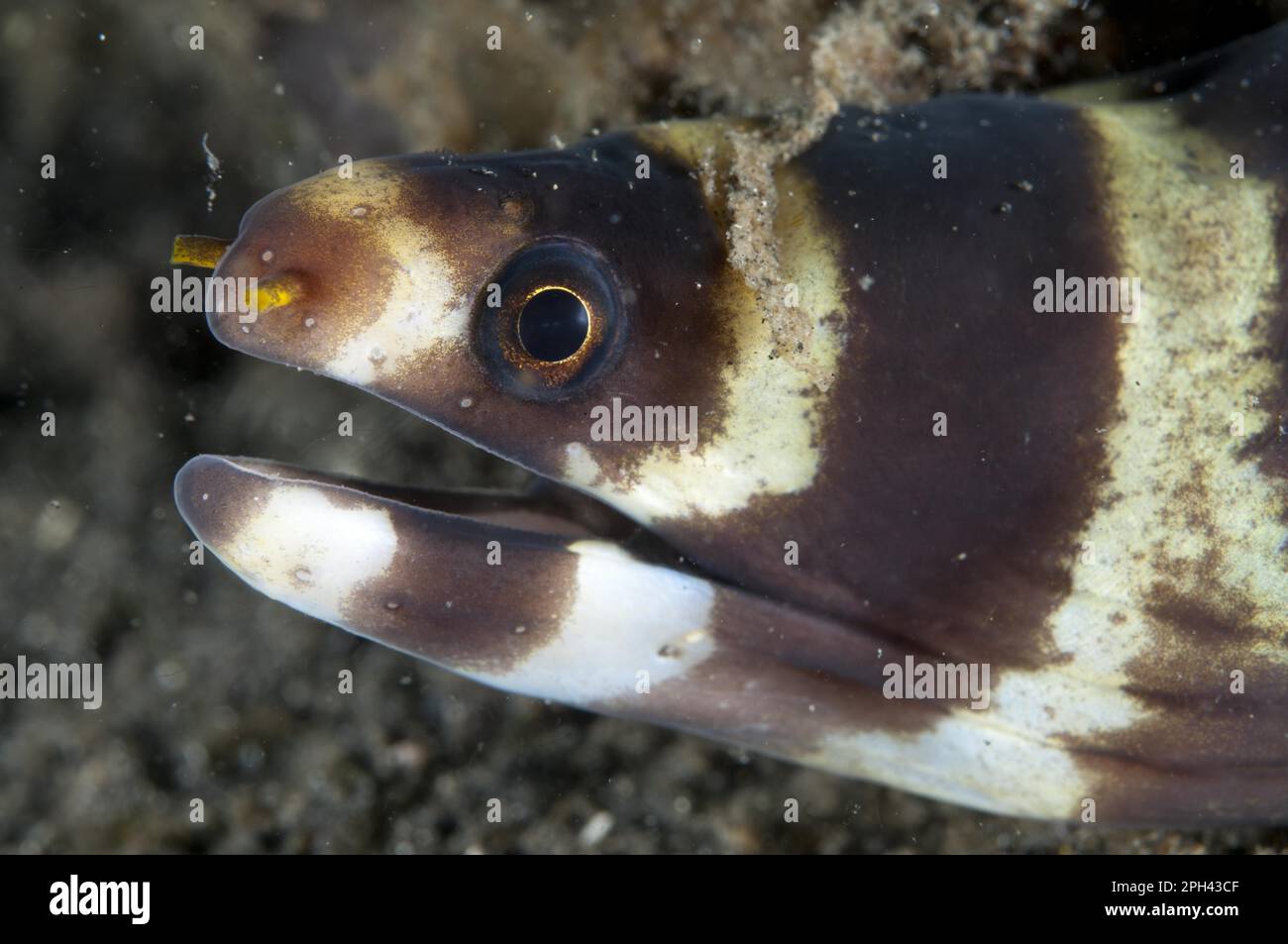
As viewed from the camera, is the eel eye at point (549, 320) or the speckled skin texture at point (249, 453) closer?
the eel eye at point (549, 320)

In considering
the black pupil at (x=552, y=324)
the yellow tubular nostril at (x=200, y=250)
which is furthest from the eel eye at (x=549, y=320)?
the yellow tubular nostril at (x=200, y=250)

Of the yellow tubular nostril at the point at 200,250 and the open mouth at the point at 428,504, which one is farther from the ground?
the yellow tubular nostril at the point at 200,250

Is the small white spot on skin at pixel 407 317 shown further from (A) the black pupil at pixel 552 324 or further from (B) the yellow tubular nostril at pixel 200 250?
(B) the yellow tubular nostril at pixel 200 250

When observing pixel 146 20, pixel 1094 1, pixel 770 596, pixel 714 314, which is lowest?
pixel 770 596

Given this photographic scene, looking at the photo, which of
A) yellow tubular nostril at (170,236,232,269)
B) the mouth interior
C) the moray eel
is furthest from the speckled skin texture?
yellow tubular nostril at (170,236,232,269)

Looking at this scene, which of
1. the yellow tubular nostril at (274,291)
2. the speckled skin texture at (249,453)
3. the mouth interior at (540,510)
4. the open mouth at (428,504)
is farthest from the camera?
the speckled skin texture at (249,453)

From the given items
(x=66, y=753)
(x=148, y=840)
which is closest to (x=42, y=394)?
(x=66, y=753)

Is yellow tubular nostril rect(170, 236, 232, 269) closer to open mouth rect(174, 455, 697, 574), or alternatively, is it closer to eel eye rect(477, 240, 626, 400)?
open mouth rect(174, 455, 697, 574)

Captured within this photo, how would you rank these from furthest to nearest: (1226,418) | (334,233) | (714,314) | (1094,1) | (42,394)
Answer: (42,394), (1094,1), (1226,418), (714,314), (334,233)

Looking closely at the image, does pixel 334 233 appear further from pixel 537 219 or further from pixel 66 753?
pixel 66 753
